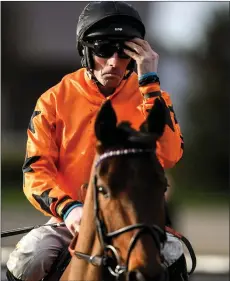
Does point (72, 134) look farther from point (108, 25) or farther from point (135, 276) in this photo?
point (135, 276)

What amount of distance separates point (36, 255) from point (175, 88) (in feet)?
60.4

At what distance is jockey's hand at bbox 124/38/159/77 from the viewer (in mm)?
5094

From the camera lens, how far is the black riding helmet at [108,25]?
5.29 meters

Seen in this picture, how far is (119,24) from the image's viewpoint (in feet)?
17.4

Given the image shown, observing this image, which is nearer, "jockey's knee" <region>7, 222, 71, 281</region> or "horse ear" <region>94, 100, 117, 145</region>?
"horse ear" <region>94, 100, 117, 145</region>

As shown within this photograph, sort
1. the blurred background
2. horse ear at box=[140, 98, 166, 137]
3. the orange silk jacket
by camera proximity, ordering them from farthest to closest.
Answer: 1. the blurred background
2. the orange silk jacket
3. horse ear at box=[140, 98, 166, 137]

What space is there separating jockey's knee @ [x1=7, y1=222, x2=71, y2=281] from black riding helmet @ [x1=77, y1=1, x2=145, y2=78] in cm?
126

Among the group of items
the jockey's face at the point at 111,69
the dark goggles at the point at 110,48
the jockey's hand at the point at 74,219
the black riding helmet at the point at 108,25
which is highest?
the black riding helmet at the point at 108,25

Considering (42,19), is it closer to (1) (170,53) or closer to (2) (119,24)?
(1) (170,53)

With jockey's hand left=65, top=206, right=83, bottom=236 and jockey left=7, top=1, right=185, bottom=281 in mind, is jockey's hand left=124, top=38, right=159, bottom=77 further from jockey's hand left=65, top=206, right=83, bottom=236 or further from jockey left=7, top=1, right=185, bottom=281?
jockey's hand left=65, top=206, right=83, bottom=236

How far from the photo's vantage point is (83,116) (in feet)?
17.0

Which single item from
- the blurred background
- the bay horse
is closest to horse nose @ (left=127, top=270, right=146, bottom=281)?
the bay horse

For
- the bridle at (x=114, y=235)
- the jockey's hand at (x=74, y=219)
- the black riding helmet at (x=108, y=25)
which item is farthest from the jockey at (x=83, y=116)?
the bridle at (x=114, y=235)

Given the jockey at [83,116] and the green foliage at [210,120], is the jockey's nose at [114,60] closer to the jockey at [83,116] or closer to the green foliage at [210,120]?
the jockey at [83,116]
